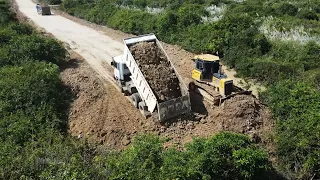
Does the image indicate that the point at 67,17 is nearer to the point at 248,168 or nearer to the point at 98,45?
the point at 98,45

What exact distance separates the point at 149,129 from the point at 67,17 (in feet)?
103

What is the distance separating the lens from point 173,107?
16391mm

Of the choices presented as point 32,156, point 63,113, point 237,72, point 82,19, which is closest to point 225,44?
point 237,72

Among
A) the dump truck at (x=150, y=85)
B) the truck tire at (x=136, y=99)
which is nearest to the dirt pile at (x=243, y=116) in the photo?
the dump truck at (x=150, y=85)

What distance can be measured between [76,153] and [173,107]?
16.4ft

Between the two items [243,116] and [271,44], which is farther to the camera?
[271,44]

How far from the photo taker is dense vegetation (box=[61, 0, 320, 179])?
14.5 metres

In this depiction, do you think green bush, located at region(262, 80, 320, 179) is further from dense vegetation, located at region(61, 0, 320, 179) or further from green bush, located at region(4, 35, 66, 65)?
green bush, located at region(4, 35, 66, 65)

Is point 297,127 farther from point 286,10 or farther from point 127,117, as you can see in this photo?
point 286,10

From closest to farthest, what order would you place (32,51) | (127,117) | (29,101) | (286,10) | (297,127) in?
(297,127) < (127,117) < (29,101) < (32,51) < (286,10)

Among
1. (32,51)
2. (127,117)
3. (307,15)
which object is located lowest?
(127,117)

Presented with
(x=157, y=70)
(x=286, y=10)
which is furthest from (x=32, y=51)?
(x=286, y=10)

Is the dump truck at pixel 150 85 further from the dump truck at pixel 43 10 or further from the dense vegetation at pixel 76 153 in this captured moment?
the dump truck at pixel 43 10

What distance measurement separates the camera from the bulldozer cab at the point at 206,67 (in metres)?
19.2
